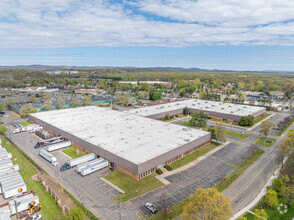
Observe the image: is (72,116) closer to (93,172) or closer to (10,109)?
(93,172)

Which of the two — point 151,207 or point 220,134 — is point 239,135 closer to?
point 220,134

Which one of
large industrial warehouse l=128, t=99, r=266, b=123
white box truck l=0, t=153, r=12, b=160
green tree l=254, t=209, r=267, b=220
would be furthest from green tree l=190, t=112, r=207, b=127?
white box truck l=0, t=153, r=12, b=160

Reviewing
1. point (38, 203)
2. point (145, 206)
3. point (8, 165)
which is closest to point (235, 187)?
point (145, 206)

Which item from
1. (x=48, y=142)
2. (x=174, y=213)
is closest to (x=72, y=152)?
(x=48, y=142)

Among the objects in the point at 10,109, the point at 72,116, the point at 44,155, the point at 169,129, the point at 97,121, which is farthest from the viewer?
the point at 10,109

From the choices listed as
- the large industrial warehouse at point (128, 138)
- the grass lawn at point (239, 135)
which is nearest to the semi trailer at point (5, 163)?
the large industrial warehouse at point (128, 138)

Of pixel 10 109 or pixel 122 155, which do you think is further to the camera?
pixel 10 109

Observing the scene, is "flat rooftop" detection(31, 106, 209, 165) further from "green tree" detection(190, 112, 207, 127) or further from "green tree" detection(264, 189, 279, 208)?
"green tree" detection(264, 189, 279, 208)
